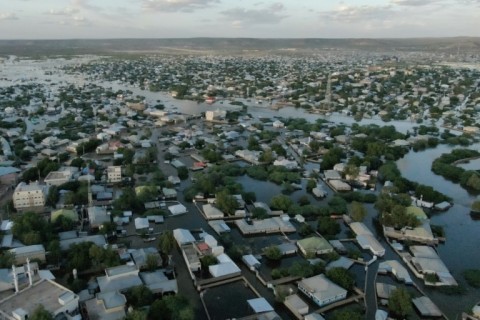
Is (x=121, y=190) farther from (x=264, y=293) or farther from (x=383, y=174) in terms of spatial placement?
(x=383, y=174)

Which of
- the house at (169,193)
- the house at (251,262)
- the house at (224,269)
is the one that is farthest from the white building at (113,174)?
the house at (251,262)

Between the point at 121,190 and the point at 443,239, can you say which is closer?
the point at 443,239

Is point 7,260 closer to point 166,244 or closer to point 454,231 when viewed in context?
point 166,244

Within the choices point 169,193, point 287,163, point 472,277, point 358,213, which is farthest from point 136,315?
point 287,163

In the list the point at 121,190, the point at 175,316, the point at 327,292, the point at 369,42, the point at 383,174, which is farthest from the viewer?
the point at 369,42

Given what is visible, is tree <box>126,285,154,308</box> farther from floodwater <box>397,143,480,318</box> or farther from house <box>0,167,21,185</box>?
house <box>0,167,21,185</box>

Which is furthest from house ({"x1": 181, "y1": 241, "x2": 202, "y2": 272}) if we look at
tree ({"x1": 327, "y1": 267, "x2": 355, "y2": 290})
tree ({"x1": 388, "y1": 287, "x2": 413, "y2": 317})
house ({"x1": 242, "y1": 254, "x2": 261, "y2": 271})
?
tree ({"x1": 388, "y1": 287, "x2": 413, "y2": 317})

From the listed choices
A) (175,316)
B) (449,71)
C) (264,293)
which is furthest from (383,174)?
(449,71)
